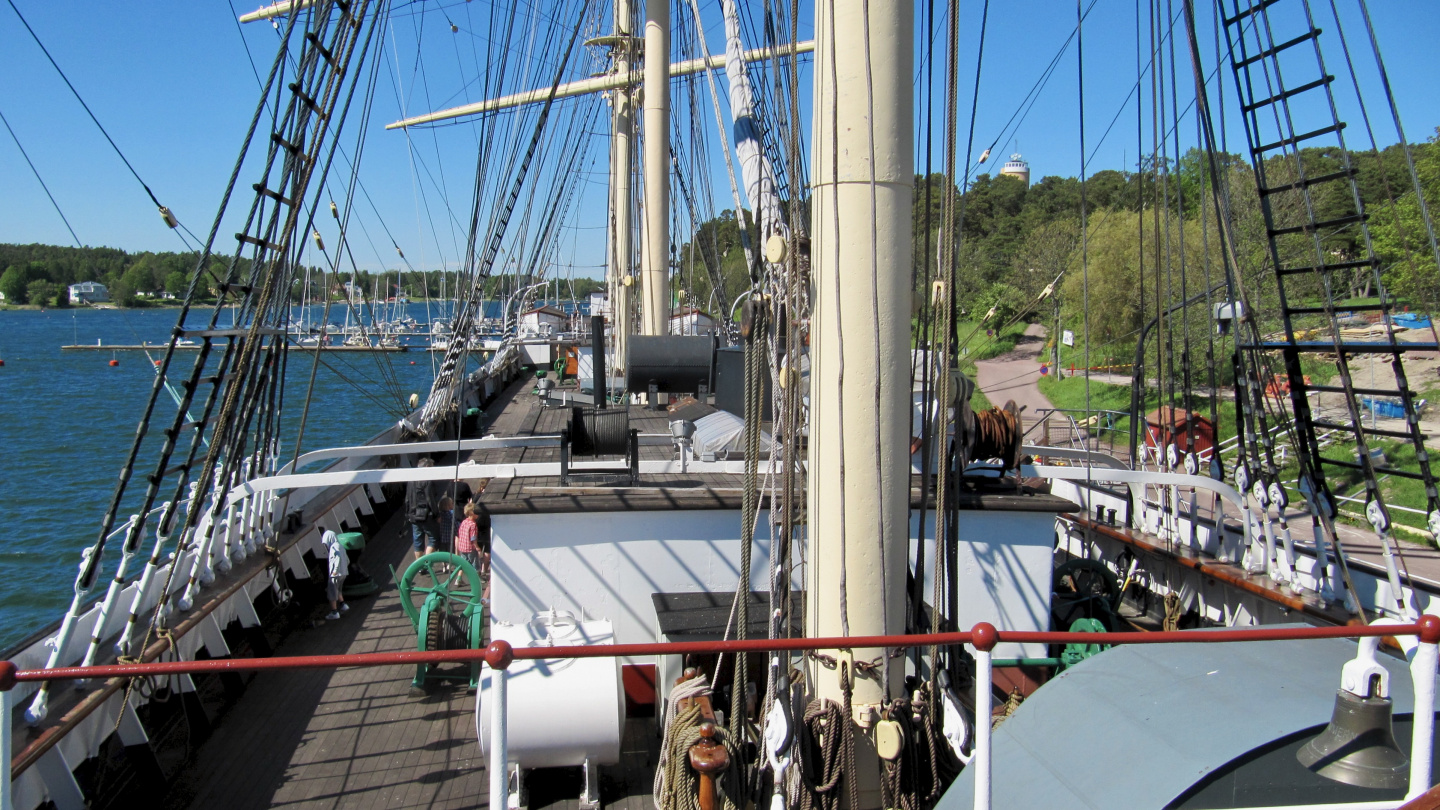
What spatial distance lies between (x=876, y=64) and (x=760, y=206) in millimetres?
1953

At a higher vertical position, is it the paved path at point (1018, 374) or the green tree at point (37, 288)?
the green tree at point (37, 288)

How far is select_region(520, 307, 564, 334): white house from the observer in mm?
47353

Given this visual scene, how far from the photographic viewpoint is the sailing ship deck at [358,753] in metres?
5.57

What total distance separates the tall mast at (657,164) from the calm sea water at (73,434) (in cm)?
432

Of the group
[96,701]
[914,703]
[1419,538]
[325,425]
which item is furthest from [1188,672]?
[325,425]

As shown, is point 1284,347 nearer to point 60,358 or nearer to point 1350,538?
point 1350,538

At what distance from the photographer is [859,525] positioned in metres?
3.87

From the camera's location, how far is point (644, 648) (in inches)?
111

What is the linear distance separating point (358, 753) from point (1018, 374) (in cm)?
3563

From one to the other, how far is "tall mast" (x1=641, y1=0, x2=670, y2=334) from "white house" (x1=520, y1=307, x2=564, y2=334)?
3272 cm

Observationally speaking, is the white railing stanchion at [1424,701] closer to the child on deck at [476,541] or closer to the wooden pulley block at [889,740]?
the wooden pulley block at [889,740]

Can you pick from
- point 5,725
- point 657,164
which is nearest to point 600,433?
point 5,725

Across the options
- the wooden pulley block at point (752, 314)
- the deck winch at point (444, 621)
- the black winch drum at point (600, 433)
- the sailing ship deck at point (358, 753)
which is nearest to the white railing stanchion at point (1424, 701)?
the wooden pulley block at point (752, 314)

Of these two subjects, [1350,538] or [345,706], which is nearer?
[345,706]
